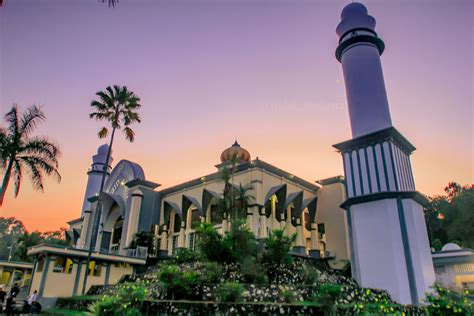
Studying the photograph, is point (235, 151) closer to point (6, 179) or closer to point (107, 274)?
point (107, 274)

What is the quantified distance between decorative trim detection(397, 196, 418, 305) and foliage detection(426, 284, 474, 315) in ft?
18.3

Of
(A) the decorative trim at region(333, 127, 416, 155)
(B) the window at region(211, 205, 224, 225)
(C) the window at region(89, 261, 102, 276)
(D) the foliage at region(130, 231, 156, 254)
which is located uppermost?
(A) the decorative trim at region(333, 127, 416, 155)

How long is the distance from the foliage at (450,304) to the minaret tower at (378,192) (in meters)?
5.22

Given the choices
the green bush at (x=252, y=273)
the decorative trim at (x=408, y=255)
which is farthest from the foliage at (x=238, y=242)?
the decorative trim at (x=408, y=255)

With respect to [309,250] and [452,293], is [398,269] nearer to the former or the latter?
[452,293]

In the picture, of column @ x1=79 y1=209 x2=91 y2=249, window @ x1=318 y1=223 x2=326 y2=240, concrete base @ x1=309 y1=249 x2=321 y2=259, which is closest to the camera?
concrete base @ x1=309 y1=249 x2=321 y2=259

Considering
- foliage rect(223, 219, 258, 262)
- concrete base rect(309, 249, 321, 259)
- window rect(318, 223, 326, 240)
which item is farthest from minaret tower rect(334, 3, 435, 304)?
window rect(318, 223, 326, 240)

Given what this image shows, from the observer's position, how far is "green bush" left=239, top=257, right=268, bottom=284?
15055mm

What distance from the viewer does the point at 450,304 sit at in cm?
944

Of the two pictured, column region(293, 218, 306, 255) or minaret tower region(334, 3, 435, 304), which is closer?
minaret tower region(334, 3, 435, 304)

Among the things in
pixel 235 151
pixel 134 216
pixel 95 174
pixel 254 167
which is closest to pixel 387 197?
pixel 254 167

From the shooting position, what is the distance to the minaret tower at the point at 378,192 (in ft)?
51.0

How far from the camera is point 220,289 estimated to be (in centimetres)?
1193

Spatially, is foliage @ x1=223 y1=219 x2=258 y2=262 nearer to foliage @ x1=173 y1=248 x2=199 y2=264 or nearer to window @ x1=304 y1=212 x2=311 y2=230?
foliage @ x1=173 y1=248 x2=199 y2=264
